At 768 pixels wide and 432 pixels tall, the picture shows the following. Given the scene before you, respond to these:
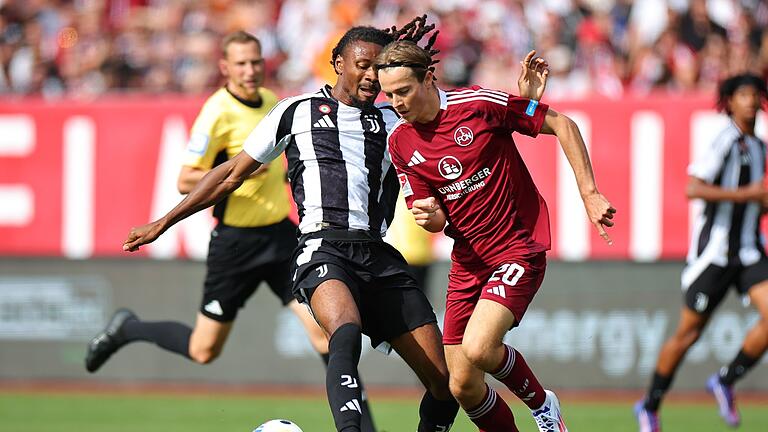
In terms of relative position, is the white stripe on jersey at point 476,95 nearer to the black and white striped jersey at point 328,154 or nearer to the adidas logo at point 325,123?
the black and white striped jersey at point 328,154

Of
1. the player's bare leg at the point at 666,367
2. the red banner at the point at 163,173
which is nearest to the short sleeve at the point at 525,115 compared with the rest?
the player's bare leg at the point at 666,367

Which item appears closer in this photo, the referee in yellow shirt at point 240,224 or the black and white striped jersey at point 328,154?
the black and white striped jersey at point 328,154

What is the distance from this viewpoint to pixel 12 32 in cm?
1658

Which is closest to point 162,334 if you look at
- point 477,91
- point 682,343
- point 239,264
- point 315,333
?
point 239,264

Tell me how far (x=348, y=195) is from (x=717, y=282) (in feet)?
14.4

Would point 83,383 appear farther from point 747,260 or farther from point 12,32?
point 747,260

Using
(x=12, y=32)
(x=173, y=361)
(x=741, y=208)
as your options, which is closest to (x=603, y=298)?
(x=741, y=208)

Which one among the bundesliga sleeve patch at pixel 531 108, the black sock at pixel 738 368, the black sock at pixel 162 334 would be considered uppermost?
the bundesliga sleeve patch at pixel 531 108

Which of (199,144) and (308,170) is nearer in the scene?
(308,170)

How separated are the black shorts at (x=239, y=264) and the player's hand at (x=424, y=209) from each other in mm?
2701

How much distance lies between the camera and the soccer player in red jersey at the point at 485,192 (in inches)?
278

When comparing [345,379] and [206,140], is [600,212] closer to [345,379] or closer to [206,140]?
[345,379]

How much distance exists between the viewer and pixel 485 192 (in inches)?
285

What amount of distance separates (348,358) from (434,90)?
5.54ft
